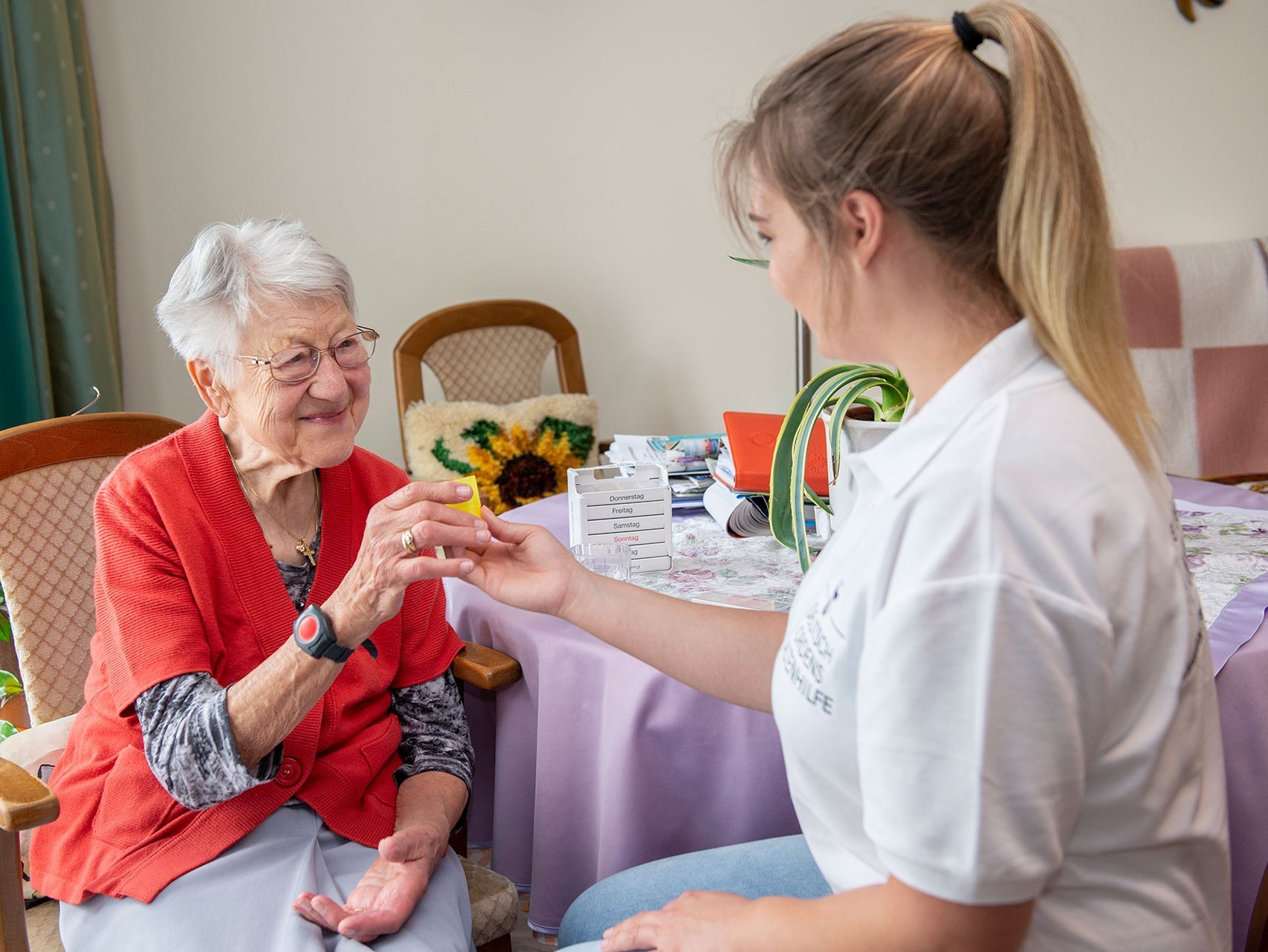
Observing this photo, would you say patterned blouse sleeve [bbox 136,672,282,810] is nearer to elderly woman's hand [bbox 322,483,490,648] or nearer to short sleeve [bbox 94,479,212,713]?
short sleeve [bbox 94,479,212,713]

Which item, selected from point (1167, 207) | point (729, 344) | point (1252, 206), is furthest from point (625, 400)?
point (1252, 206)

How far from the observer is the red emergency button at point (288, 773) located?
1.34 metres

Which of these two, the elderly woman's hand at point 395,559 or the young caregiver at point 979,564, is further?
the elderly woman's hand at point 395,559

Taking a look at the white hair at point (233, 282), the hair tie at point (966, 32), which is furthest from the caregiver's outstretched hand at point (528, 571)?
the hair tie at point (966, 32)

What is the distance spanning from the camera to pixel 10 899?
125cm

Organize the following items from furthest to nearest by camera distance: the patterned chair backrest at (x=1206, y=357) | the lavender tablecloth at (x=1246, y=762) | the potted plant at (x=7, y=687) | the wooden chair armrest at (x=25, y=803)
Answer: the patterned chair backrest at (x=1206, y=357) → the potted plant at (x=7, y=687) → the lavender tablecloth at (x=1246, y=762) → the wooden chair armrest at (x=25, y=803)

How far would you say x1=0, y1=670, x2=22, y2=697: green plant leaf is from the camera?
1.90 m

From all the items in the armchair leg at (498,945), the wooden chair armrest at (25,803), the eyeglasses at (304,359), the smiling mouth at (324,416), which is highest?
the eyeglasses at (304,359)

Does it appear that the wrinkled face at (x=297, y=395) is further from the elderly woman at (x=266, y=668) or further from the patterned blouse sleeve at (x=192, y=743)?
the patterned blouse sleeve at (x=192, y=743)

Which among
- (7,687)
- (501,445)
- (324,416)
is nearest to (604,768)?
(324,416)

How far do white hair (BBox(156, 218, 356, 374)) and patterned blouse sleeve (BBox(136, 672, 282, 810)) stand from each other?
1.49 ft

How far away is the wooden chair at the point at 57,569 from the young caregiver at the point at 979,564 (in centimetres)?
68

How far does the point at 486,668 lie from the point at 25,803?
1.94 feet

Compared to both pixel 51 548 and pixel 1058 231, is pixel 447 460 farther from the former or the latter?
pixel 1058 231
